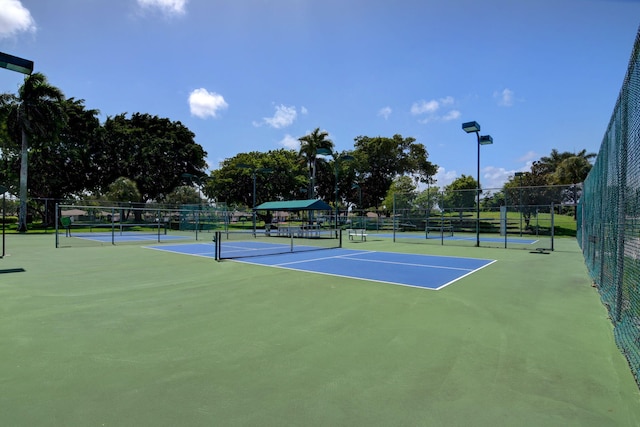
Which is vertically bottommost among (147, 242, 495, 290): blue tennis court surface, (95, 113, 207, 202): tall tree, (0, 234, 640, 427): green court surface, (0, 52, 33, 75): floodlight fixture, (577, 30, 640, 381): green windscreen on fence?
(147, 242, 495, 290): blue tennis court surface

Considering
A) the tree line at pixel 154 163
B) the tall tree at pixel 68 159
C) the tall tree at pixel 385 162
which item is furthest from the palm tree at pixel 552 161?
the tall tree at pixel 68 159

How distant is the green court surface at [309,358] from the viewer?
9.50ft

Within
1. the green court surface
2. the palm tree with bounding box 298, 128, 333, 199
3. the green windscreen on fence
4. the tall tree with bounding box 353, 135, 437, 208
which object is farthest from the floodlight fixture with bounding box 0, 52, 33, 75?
the tall tree with bounding box 353, 135, 437, 208

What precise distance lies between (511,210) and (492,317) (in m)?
24.2

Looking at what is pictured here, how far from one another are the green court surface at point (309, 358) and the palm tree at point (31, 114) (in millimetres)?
32921

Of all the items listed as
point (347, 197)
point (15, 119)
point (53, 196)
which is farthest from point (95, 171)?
point (347, 197)

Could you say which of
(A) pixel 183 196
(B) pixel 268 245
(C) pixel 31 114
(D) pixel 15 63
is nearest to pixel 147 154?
(C) pixel 31 114

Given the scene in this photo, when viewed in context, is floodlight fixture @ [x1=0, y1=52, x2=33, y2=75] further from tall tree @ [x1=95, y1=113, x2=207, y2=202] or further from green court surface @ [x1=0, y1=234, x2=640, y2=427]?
tall tree @ [x1=95, y1=113, x2=207, y2=202]

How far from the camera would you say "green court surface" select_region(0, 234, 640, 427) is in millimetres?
2896

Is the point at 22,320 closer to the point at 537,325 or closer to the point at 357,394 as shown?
the point at 357,394

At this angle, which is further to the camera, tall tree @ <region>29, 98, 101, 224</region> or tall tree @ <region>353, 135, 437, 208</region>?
tall tree @ <region>353, 135, 437, 208</region>

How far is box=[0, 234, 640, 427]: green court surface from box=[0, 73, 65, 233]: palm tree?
32921 millimetres

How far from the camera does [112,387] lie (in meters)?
3.30

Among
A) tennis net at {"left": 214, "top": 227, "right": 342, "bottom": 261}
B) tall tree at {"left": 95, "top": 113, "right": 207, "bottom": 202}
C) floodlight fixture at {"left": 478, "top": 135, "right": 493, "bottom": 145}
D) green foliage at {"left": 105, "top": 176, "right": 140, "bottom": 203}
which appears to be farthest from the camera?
tall tree at {"left": 95, "top": 113, "right": 207, "bottom": 202}
